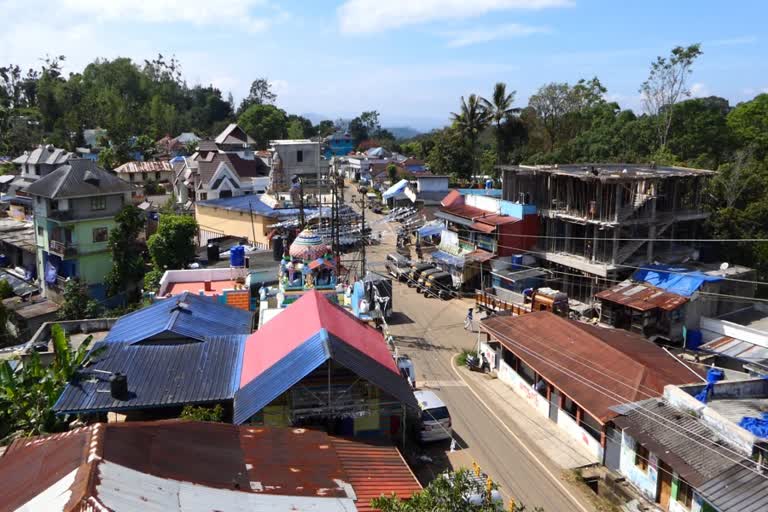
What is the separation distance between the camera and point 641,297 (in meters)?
27.7

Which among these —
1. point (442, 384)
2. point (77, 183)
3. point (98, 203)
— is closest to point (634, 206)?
point (442, 384)

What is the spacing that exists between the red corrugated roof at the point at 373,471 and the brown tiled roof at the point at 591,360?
6.64 m

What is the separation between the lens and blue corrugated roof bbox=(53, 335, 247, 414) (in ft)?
50.6

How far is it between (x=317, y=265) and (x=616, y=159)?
3194cm

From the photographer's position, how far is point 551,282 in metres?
33.8

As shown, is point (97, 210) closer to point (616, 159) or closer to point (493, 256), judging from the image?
point (493, 256)

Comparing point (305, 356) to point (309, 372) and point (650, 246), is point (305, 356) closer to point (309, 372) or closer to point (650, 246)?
point (309, 372)

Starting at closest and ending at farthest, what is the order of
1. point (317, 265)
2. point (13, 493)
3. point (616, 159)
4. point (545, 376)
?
point (13, 493) → point (545, 376) → point (317, 265) → point (616, 159)

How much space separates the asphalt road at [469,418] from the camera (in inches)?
671

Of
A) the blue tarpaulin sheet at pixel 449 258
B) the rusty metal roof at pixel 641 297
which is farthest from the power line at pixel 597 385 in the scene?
the blue tarpaulin sheet at pixel 449 258

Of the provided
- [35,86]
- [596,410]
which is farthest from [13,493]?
[35,86]

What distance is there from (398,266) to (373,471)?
26.7m

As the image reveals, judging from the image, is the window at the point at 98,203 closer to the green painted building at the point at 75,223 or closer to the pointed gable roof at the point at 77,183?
the green painted building at the point at 75,223

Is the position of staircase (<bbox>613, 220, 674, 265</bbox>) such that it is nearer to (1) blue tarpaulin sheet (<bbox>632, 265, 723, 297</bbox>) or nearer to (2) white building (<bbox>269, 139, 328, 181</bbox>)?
(1) blue tarpaulin sheet (<bbox>632, 265, 723, 297</bbox>)
